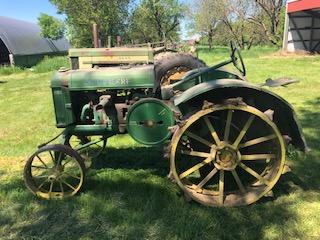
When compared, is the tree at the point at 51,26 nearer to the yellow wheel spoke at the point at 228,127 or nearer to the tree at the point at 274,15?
the tree at the point at 274,15

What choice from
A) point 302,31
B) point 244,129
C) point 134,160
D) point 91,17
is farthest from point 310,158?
point 91,17

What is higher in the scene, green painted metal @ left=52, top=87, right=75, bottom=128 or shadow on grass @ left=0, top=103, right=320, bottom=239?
green painted metal @ left=52, top=87, right=75, bottom=128

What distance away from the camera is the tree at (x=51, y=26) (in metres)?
38.2

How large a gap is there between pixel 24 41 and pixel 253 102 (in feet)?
98.9

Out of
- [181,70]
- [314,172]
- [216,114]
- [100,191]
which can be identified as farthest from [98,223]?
[181,70]

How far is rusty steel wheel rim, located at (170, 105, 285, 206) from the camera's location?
3627 millimetres

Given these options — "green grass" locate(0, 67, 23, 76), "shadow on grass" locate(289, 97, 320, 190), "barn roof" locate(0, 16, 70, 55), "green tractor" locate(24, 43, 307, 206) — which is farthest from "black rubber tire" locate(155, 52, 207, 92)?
"barn roof" locate(0, 16, 70, 55)

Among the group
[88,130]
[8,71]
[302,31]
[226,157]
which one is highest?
[302,31]

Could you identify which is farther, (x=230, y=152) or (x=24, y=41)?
(x=24, y=41)

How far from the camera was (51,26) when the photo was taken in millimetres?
38469

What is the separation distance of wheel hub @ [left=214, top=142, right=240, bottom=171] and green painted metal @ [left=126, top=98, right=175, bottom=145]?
2.00 feet

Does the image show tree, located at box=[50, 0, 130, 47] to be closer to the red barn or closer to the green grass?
the green grass

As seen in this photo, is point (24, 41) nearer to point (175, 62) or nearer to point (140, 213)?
point (175, 62)

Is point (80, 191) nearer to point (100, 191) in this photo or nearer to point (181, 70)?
point (100, 191)
